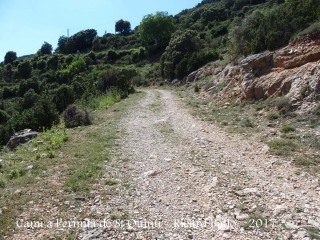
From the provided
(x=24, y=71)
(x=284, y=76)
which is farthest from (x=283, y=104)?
(x=24, y=71)

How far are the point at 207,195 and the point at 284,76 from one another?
7.20 m

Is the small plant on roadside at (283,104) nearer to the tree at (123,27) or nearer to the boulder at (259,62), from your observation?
the boulder at (259,62)

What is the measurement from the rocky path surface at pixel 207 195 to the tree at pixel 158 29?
56.6 m

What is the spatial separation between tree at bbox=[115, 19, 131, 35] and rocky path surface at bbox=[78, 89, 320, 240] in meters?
84.9

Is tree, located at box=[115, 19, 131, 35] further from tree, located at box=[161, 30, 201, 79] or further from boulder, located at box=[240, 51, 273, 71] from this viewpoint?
boulder, located at box=[240, 51, 273, 71]

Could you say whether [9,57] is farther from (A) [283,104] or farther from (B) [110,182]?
(B) [110,182]

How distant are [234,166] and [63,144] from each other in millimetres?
5048

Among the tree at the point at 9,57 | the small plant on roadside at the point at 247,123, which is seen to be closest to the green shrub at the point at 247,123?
the small plant on roadside at the point at 247,123

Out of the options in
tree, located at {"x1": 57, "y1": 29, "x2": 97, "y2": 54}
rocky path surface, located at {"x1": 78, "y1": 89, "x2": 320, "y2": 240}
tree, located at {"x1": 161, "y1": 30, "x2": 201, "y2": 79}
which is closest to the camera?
rocky path surface, located at {"x1": 78, "y1": 89, "x2": 320, "y2": 240}

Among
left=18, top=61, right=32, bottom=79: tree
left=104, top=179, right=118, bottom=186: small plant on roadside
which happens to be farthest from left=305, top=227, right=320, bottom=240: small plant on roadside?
left=18, top=61, right=32, bottom=79: tree

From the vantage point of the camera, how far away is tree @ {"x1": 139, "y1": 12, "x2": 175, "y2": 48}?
6275cm

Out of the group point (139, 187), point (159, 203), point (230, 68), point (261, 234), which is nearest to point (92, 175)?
point (139, 187)

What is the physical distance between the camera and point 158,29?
206 ft

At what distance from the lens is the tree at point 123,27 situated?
291ft
